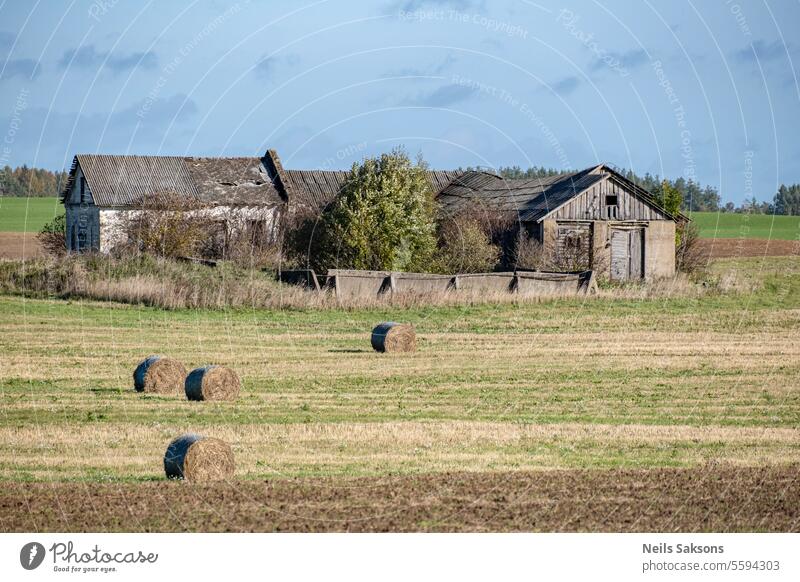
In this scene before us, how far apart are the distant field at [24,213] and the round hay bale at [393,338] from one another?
262ft

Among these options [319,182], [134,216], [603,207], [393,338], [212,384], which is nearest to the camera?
[212,384]

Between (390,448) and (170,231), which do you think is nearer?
(390,448)

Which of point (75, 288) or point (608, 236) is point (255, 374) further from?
point (608, 236)

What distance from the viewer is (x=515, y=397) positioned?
25.0m

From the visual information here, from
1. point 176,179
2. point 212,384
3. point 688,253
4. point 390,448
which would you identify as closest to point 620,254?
point 688,253

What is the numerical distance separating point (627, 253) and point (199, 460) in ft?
141

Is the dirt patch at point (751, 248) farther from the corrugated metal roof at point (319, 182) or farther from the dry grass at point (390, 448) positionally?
the dry grass at point (390, 448)

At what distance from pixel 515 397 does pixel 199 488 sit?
396 inches

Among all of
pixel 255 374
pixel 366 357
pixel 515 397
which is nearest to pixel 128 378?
pixel 255 374

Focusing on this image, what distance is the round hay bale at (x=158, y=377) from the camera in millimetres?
25500

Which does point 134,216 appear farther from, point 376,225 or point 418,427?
point 418,427

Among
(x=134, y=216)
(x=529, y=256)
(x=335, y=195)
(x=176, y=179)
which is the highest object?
(x=176, y=179)

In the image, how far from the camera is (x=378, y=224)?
4956cm

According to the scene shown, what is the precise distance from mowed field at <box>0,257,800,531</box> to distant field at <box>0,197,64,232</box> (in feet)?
255
